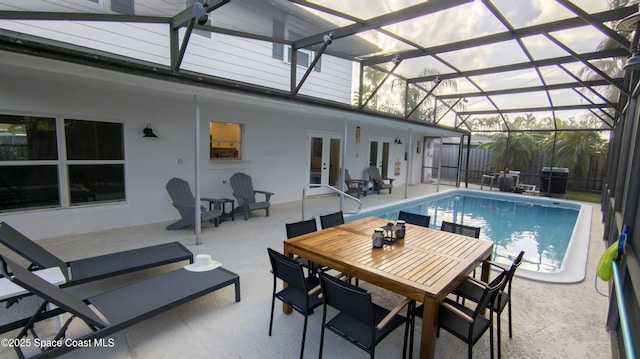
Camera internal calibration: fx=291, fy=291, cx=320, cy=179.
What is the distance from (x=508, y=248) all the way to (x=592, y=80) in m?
5.14

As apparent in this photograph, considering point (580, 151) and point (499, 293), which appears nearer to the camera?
point (499, 293)

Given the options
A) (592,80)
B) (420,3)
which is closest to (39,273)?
(420,3)

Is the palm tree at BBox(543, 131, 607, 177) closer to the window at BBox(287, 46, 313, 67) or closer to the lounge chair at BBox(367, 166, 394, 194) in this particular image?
the lounge chair at BBox(367, 166, 394, 194)

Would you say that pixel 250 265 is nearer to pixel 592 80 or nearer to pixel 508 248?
pixel 508 248

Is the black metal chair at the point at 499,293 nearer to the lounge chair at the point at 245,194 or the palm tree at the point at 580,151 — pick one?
the lounge chair at the point at 245,194

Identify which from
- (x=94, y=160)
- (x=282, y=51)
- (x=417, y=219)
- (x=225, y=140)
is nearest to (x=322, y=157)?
(x=225, y=140)

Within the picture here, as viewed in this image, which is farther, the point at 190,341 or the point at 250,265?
the point at 250,265

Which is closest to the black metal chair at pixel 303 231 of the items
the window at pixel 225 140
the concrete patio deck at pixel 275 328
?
the concrete patio deck at pixel 275 328

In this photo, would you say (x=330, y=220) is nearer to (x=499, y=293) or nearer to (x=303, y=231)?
(x=303, y=231)

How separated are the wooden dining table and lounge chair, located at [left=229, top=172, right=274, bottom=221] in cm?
331

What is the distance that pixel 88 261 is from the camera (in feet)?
10.5

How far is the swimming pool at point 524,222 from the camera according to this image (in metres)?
4.61

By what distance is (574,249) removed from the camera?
4953 mm

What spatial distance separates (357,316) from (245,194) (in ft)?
16.9
